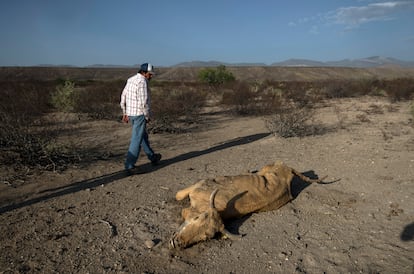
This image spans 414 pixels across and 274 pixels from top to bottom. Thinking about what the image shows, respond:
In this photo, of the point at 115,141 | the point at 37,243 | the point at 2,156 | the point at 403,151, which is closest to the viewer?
the point at 37,243

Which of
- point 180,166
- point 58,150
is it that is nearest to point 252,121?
point 180,166

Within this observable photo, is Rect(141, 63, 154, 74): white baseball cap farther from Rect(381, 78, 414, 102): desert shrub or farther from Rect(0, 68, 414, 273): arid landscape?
Rect(381, 78, 414, 102): desert shrub

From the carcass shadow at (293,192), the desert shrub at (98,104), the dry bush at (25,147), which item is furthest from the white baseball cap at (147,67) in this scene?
the desert shrub at (98,104)

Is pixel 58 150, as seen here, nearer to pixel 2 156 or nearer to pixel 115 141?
pixel 2 156

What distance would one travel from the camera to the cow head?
328cm

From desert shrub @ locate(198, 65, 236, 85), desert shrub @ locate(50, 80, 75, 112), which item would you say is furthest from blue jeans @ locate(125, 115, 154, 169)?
desert shrub @ locate(198, 65, 236, 85)

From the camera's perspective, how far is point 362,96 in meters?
22.8

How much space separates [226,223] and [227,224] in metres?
0.02

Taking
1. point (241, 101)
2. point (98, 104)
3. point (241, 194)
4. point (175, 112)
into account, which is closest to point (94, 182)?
point (241, 194)

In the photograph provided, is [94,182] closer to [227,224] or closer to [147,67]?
[147,67]

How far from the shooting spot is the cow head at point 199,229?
10.8ft

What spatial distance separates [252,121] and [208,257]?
9672 millimetres

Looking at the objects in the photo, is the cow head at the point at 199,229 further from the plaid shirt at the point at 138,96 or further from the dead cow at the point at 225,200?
the plaid shirt at the point at 138,96

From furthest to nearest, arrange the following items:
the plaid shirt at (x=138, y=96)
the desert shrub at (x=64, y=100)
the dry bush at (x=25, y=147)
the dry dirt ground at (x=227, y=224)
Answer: the desert shrub at (x=64, y=100) < the dry bush at (x=25, y=147) < the plaid shirt at (x=138, y=96) < the dry dirt ground at (x=227, y=224)
